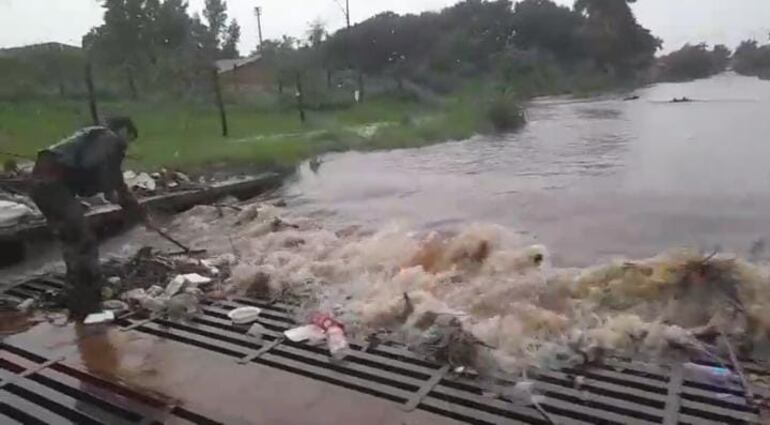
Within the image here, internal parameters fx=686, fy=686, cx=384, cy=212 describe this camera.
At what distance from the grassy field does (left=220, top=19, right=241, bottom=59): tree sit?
2189cm

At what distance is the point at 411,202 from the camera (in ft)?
35.3

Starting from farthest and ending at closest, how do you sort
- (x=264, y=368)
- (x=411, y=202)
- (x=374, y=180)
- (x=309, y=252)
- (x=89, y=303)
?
(x=374, y=180), (x=411, y=202), (x=309, y=252), (x=89, y=303), (x=264, y=368)

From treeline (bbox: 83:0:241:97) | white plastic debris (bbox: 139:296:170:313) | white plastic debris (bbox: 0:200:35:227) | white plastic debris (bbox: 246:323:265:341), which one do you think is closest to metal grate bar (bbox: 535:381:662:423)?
white plastic debris (bbox: 246:323:265:341)

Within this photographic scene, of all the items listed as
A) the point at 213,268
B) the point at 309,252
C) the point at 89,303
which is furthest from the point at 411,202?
the point at 89,303

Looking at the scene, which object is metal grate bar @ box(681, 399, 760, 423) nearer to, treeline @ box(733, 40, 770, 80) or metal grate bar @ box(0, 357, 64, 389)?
metal grate bar @ box(0, 357, 64, 389)

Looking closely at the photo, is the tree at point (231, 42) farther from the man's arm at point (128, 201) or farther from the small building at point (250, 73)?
the man's arm at point (128, 201)

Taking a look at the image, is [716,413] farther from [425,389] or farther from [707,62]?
[707,62]

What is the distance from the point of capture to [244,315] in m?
5.14

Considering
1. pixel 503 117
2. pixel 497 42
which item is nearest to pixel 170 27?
pixel 503 117

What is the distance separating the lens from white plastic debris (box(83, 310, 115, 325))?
5.11 m

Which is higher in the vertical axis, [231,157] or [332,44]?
[332,44]

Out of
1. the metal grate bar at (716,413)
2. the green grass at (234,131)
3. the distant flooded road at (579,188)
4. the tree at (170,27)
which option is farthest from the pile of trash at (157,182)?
the tree at (170,27)

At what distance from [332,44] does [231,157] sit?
105 ft

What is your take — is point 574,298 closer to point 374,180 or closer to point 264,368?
point 264,368
